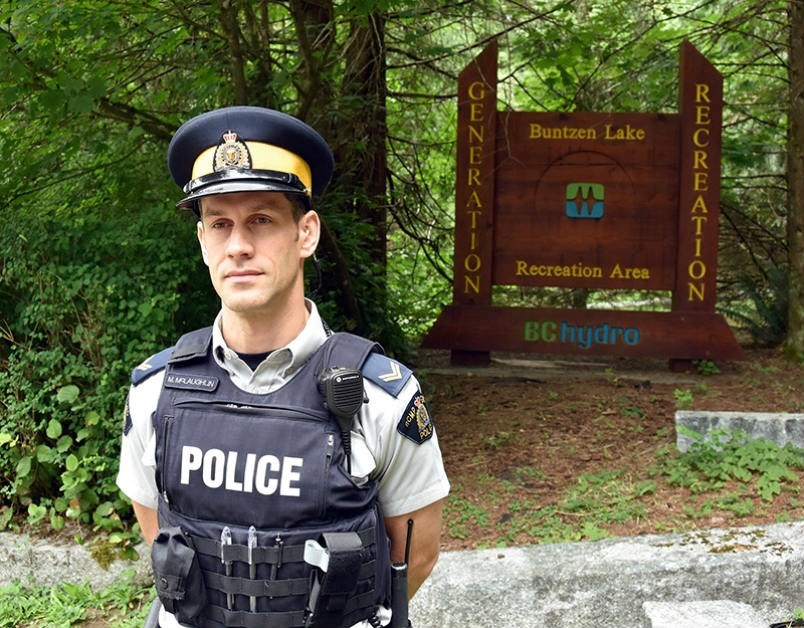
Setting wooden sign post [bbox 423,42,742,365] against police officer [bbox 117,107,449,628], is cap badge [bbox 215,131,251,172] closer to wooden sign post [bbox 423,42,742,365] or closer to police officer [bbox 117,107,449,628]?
police officer [bbox 117,107,449,628]

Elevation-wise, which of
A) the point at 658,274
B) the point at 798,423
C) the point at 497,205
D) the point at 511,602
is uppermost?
the point at 497,205

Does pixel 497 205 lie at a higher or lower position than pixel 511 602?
higher

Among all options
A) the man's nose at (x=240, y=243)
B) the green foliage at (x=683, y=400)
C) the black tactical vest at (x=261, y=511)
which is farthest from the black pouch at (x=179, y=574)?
the green foliage at (x=683, y=400)

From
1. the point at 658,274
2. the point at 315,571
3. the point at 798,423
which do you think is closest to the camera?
the point at 315,571

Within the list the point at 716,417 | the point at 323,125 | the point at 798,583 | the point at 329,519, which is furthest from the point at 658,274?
the point at 329,519

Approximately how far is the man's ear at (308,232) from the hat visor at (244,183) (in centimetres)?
5

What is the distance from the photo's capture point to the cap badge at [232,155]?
201cm

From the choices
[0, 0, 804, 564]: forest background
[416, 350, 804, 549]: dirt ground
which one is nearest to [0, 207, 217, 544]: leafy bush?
[0, 0, 804, 564]: forest background

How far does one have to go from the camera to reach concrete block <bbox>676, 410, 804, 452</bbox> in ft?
18.1

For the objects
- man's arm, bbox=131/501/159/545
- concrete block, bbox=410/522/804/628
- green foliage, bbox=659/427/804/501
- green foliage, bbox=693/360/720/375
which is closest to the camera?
man's arm, bbox=131/501/159/545

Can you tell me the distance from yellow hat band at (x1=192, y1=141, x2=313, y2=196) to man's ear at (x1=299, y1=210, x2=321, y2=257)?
6 centimetres

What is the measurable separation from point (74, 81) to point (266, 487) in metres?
3.35

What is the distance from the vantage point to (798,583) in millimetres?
4211

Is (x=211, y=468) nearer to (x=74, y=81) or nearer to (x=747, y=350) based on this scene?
(x=74, y=81)
